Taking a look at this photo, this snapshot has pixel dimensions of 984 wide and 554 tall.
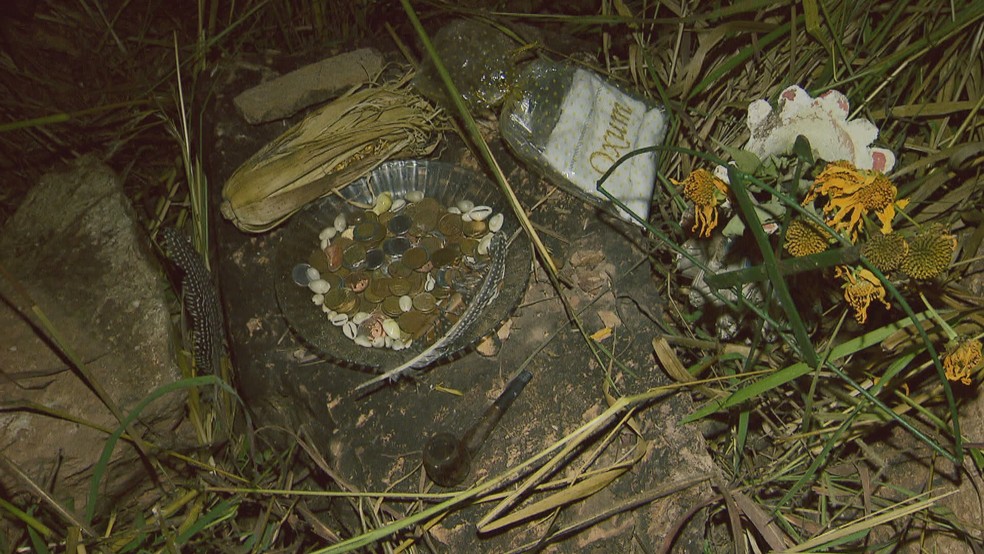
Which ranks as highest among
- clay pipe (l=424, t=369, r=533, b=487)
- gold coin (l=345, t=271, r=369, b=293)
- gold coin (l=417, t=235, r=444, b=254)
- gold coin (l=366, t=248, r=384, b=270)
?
gold coin (l=417, t=235, r=444, b=254)

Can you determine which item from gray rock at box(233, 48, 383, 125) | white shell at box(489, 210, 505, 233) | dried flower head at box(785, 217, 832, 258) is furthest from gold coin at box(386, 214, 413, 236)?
dried flower head at box(785, 217, 832, 258)

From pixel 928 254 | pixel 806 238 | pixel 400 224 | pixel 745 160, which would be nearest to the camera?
pixel 928 254

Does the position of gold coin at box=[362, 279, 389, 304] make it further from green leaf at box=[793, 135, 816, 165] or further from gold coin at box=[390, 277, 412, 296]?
green leaf at box=[793, 135, 816, 165]

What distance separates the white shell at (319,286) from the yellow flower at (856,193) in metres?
1.14

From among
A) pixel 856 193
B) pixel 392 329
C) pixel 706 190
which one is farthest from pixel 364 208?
pixel 856 193

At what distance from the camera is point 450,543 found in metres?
1.59

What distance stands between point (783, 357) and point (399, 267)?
936 mm

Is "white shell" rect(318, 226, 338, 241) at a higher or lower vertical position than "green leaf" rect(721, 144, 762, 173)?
lower

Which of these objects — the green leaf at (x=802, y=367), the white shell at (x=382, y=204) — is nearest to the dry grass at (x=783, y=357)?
the green leaf at (x=802, y=367)

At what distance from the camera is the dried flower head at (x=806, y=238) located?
1.34 metres

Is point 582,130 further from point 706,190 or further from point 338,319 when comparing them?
point 338,319

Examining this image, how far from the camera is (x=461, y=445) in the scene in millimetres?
1566

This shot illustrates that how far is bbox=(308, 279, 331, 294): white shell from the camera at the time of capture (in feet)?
6.20

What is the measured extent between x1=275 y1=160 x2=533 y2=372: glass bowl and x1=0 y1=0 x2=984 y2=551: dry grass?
0.26 metres
